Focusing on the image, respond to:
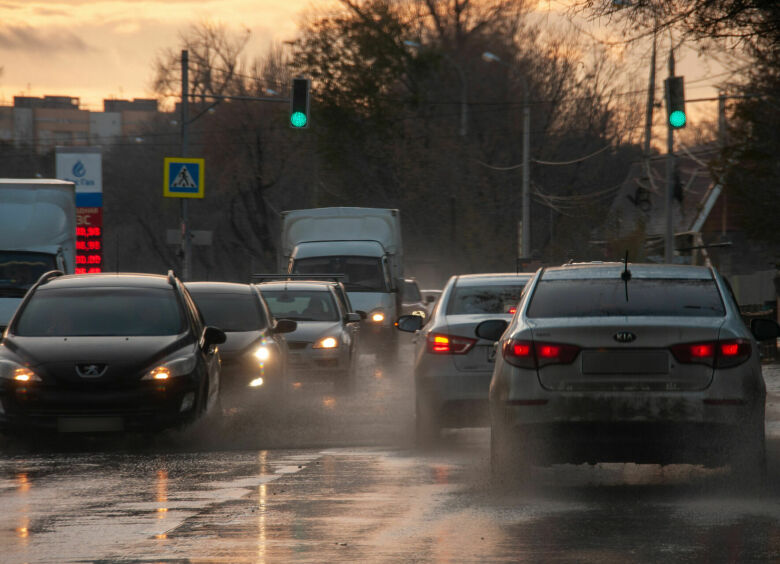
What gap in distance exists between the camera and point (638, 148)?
6481 centimetres

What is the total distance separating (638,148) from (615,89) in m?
7.57

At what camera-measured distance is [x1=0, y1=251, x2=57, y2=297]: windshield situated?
2453 cm

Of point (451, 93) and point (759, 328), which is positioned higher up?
point (451, 93)

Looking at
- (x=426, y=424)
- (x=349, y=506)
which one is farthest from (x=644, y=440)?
(x=426, y=424)

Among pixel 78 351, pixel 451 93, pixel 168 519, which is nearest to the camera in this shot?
pixel 168 519

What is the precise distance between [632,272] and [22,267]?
659 inches

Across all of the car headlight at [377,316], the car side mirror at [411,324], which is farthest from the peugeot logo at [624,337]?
the car headlight at [377,316]

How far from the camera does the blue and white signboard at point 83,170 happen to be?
128 feet

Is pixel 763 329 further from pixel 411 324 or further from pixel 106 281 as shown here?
pixel 106 281

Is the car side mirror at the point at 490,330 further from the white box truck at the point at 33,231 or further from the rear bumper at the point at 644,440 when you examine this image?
the white box truck at the point at 33,231

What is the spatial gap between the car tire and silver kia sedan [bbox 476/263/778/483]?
3.19 m

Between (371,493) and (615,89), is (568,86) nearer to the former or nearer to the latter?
(615,89)

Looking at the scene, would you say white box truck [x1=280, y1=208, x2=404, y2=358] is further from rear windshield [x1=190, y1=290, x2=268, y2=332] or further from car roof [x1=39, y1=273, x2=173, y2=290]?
car roof [x1=39, y1=273, x2=173, y2=290]

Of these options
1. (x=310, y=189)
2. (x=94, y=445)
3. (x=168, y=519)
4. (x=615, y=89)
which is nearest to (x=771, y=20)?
(x=94, y=445)
